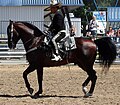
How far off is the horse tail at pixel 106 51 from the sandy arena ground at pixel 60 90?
870 mm

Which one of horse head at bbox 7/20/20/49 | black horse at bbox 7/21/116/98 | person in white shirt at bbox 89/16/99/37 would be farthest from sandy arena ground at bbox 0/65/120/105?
person in white shirt at bbox 89/16/99/37

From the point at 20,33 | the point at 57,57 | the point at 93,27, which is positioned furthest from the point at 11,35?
the point at 93,27

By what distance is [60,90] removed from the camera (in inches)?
499

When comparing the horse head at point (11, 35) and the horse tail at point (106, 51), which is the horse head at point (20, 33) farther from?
the horse tail at point (106, 51)

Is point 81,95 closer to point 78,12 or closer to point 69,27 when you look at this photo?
point 69,27

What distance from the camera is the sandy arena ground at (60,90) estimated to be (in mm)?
10531

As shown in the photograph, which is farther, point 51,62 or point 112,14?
point 112,14

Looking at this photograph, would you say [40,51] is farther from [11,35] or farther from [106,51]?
[106,51]

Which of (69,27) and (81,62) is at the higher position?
(69,27)

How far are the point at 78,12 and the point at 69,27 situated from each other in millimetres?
48051

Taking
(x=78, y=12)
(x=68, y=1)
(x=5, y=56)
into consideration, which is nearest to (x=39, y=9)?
(x=68, y=1)

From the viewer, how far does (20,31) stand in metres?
11.9

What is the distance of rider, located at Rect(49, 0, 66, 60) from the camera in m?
11.4

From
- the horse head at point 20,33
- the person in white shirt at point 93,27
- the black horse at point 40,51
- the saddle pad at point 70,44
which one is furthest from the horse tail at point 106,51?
the person in white shirt at point 93,27
